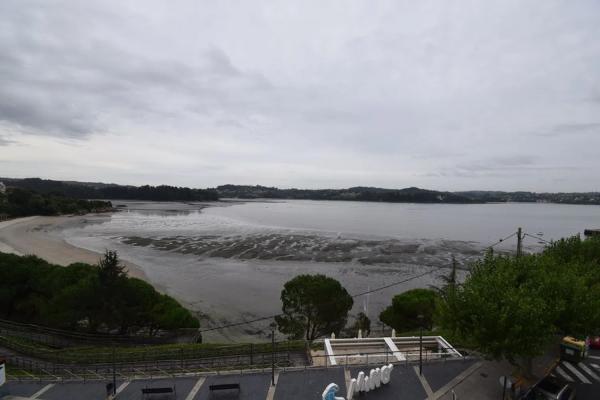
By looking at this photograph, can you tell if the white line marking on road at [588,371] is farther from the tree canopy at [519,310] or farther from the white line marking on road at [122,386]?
the white line marking on road at [122,386]

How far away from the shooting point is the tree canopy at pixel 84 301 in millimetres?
31172

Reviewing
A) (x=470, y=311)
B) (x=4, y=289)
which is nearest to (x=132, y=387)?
(x=470, y=311)

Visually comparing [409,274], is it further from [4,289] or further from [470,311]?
[4,289]

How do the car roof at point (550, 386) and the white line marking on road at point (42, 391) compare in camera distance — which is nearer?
the car roof at point (550, 386)

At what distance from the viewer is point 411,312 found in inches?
1351

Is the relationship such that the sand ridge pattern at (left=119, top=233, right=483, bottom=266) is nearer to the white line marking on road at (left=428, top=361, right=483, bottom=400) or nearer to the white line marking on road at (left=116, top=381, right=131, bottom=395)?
the white line marking on road at (left=428, top=361, right=483, bottom=400)

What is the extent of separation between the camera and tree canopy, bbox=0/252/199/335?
3117 centimetres

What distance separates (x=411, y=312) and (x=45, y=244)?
78.2 metres

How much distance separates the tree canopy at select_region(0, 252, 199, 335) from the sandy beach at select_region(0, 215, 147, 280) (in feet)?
59.2

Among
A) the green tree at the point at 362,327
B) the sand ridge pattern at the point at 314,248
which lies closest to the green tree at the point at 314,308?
the green tree at the point at 362,327

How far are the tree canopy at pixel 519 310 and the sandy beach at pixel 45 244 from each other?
4769 centimetres

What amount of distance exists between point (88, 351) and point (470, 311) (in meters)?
27.0

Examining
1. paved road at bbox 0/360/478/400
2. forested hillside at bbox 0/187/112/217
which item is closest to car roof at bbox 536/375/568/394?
paved road at bbox 0/360/478/400

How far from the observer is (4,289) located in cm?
3528
